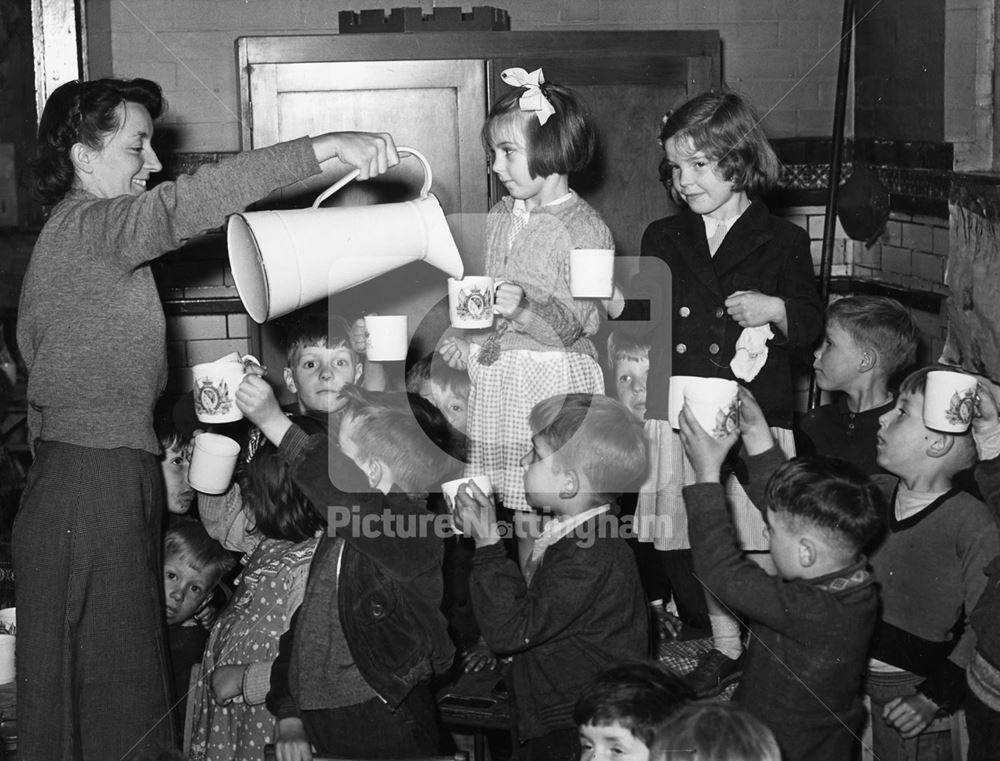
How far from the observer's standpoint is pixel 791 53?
15.2ft

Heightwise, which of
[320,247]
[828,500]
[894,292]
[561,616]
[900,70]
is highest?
[900,70]

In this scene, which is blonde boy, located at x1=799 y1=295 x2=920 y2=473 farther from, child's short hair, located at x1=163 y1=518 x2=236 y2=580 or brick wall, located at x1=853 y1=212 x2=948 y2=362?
child's short hair, located at x1=163 y1=518 x2=236 y2=580

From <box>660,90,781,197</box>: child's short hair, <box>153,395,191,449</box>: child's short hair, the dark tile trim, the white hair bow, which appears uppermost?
the white hair bow

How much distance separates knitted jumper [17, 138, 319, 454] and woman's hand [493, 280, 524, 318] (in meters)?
0.70

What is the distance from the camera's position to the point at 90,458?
236 cm

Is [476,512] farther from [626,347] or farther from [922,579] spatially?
[626,347]

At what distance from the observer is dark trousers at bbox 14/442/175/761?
235 centimetres

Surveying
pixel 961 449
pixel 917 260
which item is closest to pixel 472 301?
pixel 961 449

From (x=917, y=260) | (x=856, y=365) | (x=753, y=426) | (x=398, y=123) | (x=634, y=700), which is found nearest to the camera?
(x=634, y=700)

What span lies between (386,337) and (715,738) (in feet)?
4.05

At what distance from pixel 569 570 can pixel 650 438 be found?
2.54 ft

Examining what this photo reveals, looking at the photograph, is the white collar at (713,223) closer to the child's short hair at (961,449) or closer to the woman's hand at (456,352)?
the child's short hair at (961,449)

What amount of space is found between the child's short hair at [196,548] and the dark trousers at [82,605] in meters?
0.47

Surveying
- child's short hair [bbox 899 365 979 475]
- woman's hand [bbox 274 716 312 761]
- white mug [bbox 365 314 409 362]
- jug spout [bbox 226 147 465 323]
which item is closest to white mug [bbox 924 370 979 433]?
child's short hair [bbox 899 365 979 475]
